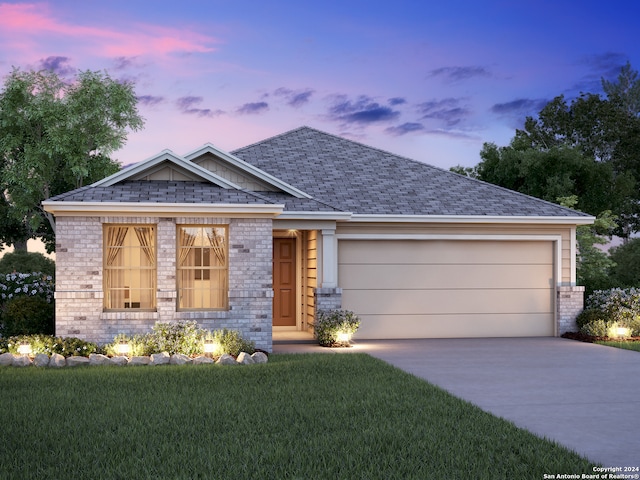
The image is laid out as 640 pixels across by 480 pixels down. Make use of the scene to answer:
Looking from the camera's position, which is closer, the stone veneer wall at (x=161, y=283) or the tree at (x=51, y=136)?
the stone veneer wall at (x=161, y=283)

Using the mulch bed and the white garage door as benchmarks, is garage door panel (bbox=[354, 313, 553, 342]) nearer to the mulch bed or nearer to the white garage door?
the white garage door

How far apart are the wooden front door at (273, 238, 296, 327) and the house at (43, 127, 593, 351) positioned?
31 millimetres

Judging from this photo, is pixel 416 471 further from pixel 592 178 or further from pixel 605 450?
pixel 592 178

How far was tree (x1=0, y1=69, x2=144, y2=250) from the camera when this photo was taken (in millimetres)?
27688

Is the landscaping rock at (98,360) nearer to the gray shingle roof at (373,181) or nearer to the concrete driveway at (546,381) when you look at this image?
the concrete driveway at (546,381)

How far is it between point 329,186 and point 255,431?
12.1 metres

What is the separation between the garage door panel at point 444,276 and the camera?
59.5ft

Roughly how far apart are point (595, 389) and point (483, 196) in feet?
31.8

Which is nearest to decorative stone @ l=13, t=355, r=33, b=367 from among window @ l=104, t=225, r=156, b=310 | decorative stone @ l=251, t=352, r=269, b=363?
window @ l=104, t=225, r=156, b=310

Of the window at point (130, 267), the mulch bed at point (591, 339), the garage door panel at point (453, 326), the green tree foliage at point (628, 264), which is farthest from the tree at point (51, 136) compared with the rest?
the green tree foliage at point (628, 264)

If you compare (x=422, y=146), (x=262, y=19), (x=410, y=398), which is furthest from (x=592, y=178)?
(x=410, y=398)

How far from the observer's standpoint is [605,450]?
23.6ft

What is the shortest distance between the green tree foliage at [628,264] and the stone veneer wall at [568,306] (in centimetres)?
1577

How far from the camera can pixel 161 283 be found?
47.5 ft
